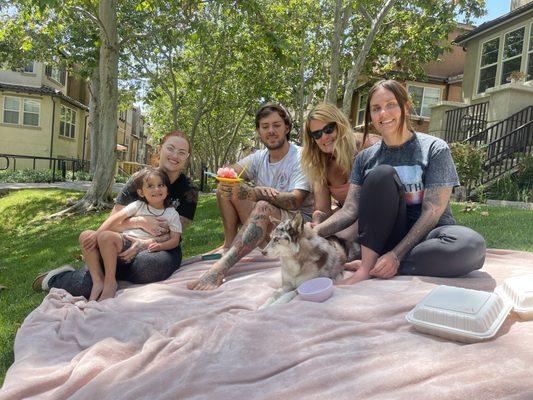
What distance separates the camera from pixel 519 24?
1609 centimetres

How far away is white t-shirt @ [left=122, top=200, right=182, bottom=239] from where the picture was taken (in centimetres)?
465

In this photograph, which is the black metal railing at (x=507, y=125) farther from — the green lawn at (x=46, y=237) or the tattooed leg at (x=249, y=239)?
the tattooed leg at (x=249, y=239)

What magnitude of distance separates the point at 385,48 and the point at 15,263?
14775 millimetres

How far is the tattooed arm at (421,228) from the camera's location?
356 centimetres

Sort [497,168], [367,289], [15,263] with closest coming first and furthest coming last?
1. [367,289]
2. [15,263]
3. [497,168]

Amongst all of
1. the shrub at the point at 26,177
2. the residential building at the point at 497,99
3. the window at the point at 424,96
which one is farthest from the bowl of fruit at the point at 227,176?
the window at the point at 424,96

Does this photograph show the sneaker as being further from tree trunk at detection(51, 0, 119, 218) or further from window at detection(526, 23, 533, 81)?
window at detection(526, 23, 533, 81)

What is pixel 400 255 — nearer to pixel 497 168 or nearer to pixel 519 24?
pixel 497 168

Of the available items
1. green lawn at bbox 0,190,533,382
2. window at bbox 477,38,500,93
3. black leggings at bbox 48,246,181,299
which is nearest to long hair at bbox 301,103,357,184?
black leggings at bbox 48,246,181,299

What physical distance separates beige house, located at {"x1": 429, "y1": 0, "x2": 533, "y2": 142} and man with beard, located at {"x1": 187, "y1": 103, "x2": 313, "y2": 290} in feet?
33.0

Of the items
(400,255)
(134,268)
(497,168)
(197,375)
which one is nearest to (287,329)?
(197,375)

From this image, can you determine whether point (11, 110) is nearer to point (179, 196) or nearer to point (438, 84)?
point (438, 84)

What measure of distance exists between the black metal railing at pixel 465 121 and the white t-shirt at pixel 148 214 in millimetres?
12828

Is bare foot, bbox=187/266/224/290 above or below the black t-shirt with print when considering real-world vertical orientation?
below
